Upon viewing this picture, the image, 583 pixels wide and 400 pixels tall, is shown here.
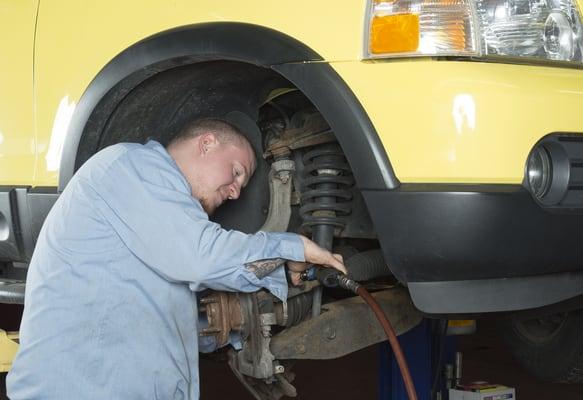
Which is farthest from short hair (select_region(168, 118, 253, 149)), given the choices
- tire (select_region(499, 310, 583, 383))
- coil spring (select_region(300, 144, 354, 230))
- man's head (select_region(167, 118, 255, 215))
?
tire (select_region(499, 310, 583, 383))

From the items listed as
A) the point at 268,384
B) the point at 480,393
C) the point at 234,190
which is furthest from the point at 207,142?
the point at 480,393

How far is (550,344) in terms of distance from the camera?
8.89ft

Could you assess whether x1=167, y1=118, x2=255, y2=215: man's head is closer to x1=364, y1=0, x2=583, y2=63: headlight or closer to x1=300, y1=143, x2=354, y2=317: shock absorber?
x1=300, y1=143, x2=354, y2=317: shock absorber

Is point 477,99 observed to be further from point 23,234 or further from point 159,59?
point 23,234

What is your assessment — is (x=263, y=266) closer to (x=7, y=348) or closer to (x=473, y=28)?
(x=473, y=28)

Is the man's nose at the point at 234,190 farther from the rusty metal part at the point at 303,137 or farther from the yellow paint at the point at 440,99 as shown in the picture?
the yellow paint at the point at 440,99

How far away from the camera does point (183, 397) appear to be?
2.17 m

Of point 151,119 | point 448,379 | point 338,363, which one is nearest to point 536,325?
point 448,379

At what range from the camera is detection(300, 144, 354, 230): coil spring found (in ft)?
7.19

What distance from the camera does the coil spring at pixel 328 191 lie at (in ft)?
7.19

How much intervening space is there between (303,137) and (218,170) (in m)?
0.25

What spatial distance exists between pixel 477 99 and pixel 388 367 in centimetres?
163

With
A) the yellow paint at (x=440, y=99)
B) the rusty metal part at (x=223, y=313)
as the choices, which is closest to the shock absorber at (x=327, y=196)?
the rusty metal part at (x=223, y=313)

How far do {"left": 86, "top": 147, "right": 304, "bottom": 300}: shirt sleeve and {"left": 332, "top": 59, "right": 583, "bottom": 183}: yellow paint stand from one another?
1.55ft
